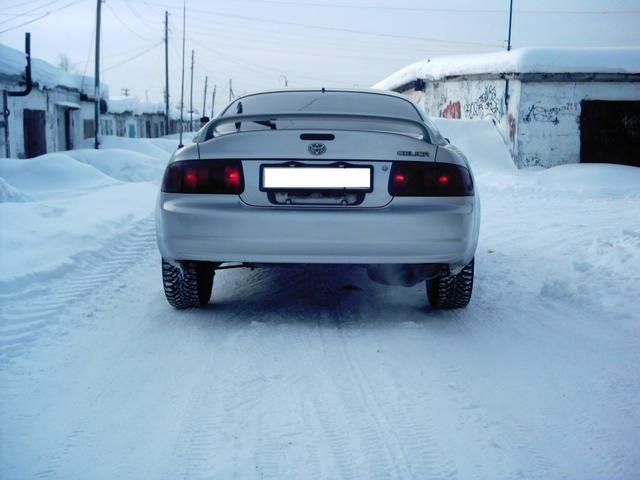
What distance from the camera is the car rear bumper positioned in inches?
136

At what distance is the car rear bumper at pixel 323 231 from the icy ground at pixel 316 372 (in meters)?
0.48

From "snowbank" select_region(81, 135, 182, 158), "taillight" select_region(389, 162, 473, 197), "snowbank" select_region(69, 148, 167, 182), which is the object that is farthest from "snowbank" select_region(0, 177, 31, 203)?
"snowbank" select_region(81, 135, 182, 158)

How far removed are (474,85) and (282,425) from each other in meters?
18.2

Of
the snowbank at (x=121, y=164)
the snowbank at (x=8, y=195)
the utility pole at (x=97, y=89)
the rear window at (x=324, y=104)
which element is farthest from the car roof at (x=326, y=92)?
the utility pole at (x=97, y=89)

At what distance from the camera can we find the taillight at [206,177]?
11.5ft

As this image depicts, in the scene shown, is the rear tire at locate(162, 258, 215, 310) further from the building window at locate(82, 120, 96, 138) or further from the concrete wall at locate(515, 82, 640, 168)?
the building window at locate(82, 120, 96, 138)

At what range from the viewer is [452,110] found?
2144cm

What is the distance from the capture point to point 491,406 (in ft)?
8.98

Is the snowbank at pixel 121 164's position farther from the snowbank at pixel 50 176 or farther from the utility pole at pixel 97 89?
the utility pole at pixel 97 89

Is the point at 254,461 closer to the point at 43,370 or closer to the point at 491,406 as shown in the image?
the point at 491,406

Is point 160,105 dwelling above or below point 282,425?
above

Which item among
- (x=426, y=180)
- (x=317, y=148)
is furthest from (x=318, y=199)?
(x=426, y=180)

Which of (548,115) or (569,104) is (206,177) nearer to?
(548,115)

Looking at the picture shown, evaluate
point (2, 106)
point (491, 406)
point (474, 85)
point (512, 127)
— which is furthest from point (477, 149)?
point (491, 406)
